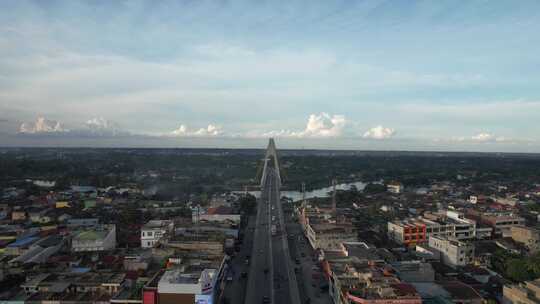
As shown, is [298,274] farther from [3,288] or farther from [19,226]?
[19,226]

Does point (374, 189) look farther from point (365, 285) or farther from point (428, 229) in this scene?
point (365, 285)

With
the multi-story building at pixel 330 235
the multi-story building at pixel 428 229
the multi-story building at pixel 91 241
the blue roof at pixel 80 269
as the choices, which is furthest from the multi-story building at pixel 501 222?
the blue roof at pixel 80 269

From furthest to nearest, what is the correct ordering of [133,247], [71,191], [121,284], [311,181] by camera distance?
1. [311,181]
2. [71,191]
3. [133,247]
4. [121,284]

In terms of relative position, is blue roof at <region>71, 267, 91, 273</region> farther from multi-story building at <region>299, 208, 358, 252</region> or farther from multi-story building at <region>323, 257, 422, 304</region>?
multi-story building at <region>299, 208, 358, 252</region>

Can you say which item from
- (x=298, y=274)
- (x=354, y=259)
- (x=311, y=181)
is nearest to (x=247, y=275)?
(x=298, y=274)

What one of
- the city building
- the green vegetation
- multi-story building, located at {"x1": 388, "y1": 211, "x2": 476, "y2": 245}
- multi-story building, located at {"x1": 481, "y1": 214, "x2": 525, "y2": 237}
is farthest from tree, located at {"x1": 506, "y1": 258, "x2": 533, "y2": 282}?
the city building

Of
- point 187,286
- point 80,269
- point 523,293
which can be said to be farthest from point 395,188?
point 187,286
